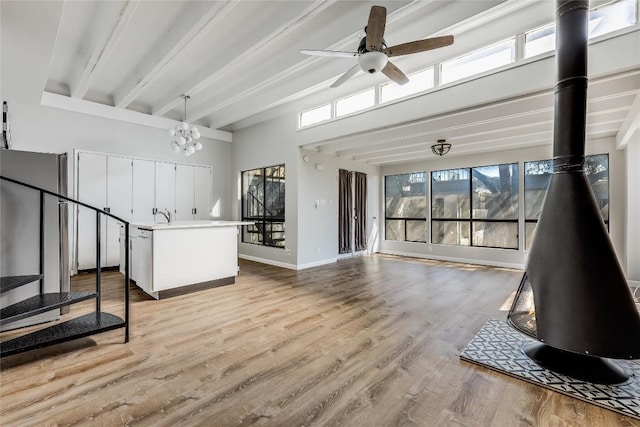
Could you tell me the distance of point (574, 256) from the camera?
2061mm

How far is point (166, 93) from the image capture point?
18.2 ft

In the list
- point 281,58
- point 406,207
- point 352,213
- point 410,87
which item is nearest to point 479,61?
point 410,87

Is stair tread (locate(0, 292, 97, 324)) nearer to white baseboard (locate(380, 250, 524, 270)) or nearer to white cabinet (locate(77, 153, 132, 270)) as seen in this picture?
white cabinet (locate(77, 153, 132, 270))

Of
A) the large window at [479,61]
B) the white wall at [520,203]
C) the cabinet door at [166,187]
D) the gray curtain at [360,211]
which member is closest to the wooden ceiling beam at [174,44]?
the cabinet door at [166,187]

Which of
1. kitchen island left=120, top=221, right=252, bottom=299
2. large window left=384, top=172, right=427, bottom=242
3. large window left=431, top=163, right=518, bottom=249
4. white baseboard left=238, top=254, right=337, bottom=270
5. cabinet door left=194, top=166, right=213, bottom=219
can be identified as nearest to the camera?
kitchen island left=120, top=221, right=252, bottom=299

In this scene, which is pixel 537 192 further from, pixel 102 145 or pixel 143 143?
pixel 102 145

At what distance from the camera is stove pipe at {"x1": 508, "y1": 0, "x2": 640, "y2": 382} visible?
1938 millimetres

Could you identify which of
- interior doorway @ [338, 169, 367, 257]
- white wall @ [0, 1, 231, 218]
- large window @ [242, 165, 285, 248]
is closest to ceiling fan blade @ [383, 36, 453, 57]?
white wall @ [0, 1, 231, 218]

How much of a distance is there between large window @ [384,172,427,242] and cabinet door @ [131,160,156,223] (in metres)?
5.89

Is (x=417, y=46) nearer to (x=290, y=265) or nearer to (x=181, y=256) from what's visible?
(x=181, y=256)

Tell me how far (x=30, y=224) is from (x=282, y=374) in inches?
112

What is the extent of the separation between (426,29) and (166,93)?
15.5 feet

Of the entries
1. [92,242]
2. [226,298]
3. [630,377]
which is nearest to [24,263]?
[226,298]

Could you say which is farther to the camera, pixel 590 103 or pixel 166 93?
pixel 166 93
